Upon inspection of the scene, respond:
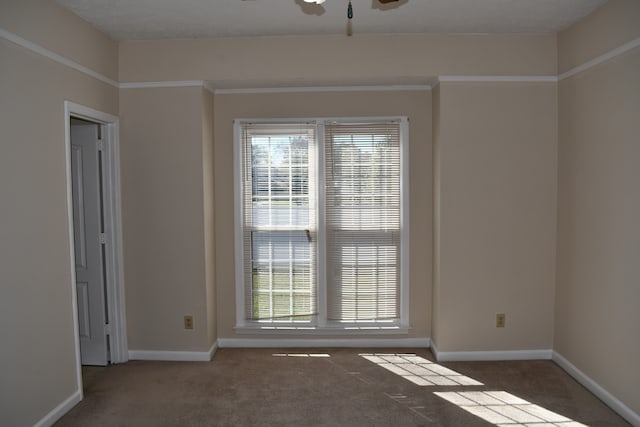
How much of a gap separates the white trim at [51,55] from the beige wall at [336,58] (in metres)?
0.39

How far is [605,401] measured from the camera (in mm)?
3234

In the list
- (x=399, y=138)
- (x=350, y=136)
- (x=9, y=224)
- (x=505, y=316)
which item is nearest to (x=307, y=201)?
(x=350, y=136)

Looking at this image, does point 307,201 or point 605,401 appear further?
point 307,201

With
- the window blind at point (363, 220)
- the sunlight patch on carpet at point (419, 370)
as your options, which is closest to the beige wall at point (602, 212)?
the sunlight patch on carpet at point (419, 370)

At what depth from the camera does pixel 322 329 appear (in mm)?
4398

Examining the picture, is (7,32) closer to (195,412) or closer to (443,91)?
(195,412)

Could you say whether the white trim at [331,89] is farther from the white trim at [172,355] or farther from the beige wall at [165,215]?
the white trim at [172,355]

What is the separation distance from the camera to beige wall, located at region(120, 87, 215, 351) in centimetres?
403

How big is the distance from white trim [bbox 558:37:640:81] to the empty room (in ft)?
0.05

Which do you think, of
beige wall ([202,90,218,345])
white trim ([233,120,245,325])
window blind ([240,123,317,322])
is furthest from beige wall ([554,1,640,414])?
beige wall ([202,90,218,345])

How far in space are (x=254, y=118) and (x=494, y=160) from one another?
2.15m

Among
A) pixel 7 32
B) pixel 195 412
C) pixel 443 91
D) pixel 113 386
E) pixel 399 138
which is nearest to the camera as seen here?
pixel 7 32

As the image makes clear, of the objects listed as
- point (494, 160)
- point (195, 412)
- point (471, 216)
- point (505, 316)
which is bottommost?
point (195, 412)

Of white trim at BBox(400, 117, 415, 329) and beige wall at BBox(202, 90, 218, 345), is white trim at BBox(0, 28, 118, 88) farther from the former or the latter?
white trim at BBox(400, 117, 415, 329)
